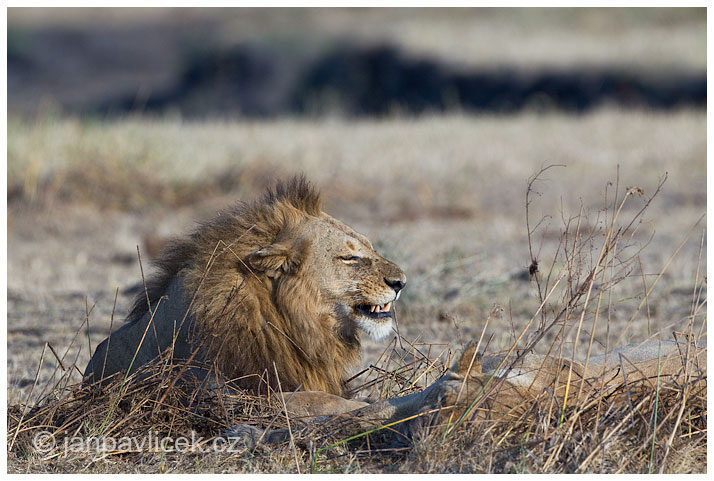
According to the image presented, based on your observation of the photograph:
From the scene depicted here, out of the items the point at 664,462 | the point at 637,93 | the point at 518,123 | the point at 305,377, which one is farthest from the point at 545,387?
the point at 637,93

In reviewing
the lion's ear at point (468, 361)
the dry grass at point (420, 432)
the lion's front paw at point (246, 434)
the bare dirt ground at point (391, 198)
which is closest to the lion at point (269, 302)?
the dry grass at point (420, 432)

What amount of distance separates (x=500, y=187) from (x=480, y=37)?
1588cm

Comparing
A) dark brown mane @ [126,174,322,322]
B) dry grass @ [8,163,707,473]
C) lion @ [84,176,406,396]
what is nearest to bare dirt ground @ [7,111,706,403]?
dark brown mane @ [126,174,322,322]

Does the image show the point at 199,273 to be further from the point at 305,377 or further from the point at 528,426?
the point at 528,426

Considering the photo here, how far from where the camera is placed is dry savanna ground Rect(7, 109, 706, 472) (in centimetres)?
347

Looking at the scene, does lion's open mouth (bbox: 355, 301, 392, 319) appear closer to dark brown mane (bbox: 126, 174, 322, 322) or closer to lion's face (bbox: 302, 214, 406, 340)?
lion's face (bbox: 302, 214, 406, 340)

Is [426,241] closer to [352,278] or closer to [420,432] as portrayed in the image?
[352,278]

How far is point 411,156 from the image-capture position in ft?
49.4

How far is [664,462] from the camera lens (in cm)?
329

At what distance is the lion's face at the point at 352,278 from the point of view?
4129mm

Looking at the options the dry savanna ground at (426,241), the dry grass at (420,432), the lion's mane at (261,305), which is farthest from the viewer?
the lion's mane at (261,305)

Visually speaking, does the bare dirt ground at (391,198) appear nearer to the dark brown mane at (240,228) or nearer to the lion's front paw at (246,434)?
the dark brown mane at (240,228)

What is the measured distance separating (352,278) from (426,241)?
660 cm

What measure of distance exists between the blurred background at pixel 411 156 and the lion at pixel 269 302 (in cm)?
47
